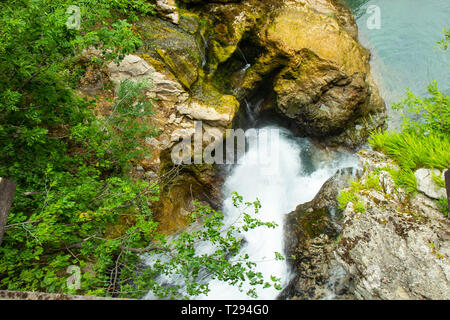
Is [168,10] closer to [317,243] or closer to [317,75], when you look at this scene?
[317,75]

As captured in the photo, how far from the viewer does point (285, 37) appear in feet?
23.8

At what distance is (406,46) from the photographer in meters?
8.14

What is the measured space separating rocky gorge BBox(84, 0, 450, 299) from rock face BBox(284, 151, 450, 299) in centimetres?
2

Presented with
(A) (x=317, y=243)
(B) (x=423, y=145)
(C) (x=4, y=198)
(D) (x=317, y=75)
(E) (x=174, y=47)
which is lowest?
(A) (x=317, y=243)

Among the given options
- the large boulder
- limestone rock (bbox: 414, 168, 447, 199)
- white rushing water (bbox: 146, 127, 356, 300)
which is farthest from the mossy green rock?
limestone rock (bbox: 414, 168, 447, 199)

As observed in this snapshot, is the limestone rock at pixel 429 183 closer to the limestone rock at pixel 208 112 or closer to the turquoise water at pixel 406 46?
the limestone rock at pixel 208 112

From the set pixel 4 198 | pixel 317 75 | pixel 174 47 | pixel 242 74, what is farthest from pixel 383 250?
pixel 174 47

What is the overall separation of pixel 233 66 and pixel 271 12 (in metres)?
2.01

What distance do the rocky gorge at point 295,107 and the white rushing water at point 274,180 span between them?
1.40ft

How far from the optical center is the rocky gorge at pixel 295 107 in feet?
12.6

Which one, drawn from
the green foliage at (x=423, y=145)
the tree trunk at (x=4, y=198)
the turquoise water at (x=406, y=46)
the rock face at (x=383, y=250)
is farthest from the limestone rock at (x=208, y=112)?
the turquoise water at (x=406, y=46)

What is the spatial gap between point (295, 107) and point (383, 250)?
5154 millimetres

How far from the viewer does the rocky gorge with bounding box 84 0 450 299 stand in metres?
3.83
